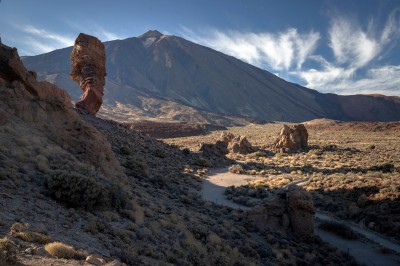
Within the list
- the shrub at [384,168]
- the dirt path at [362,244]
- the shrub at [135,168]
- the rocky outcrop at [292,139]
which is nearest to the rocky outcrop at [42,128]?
the shrub at [135,168]

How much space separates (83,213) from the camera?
9.80 meters

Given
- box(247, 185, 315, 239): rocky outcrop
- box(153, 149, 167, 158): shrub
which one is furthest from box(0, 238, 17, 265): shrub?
box(153, 149, 167, 158): shrub

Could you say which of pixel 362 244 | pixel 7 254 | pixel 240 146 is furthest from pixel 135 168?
pixel 240 146

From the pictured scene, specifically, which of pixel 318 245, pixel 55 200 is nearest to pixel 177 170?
pixel 318 245

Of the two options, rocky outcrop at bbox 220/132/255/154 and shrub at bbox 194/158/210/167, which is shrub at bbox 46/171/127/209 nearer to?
shrub at bbox 194/158/210/167

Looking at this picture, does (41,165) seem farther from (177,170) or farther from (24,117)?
→ (177,170)

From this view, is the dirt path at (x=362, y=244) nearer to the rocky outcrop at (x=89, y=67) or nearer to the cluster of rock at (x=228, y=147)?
the rocky outcrop at (x=89, y=67)

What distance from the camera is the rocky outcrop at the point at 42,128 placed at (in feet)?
42.8

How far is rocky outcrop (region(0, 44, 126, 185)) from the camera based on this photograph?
13.1 metres

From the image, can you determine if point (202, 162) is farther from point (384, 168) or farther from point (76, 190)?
point (76, 190)

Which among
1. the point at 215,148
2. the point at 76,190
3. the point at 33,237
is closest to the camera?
the point at 33,237

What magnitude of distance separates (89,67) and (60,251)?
107ft

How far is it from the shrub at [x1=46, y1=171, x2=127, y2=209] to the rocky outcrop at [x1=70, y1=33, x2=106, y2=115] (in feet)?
88.6

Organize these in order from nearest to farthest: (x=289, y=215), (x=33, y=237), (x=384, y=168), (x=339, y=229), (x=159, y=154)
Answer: (x=33, y=237) → (x=289, y=215) → (x=339, y=229) → (x=384, y=168) → (x=159, y=154)
